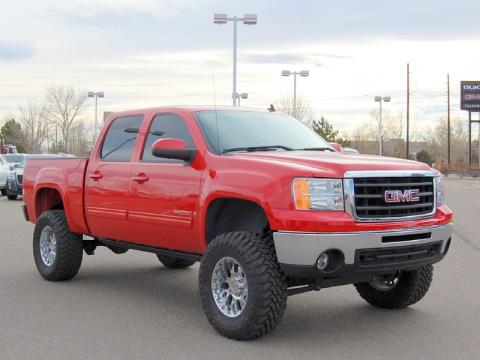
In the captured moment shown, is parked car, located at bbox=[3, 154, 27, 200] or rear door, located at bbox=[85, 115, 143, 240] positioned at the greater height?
rear door, located at bbox=[85, 115, 143, 240]

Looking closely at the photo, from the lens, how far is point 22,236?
12641 mm

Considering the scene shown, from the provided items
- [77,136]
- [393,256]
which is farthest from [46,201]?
[77,136]

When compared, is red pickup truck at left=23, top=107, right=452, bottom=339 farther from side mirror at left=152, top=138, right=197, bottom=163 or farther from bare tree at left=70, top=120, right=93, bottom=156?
bare tree at left=70, top=120, right=93, bottom=156

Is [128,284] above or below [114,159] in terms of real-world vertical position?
below

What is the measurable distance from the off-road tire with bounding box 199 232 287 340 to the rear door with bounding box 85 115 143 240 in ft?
5.47

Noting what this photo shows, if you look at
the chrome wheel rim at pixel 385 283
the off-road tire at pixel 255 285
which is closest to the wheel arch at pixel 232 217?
the off-road tire at pixel 255 285

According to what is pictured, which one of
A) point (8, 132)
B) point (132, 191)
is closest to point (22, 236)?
point (132, 191)

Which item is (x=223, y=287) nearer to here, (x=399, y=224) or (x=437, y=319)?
(x=399, y=224)

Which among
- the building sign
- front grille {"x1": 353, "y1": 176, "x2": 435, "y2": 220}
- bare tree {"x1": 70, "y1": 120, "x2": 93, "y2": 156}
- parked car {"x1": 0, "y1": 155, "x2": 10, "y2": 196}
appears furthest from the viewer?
bare tree {"x1": 70, "y1": 120, "x2": 93, "y2": 156}

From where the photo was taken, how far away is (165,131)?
6.91 m

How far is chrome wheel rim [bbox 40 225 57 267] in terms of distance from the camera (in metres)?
8.30

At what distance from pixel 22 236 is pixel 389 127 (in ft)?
296

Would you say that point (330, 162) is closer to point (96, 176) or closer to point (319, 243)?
point (319, 243)

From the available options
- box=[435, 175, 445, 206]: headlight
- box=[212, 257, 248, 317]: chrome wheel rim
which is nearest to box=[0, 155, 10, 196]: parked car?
box=[212, 257, 248, 317]: chrome wheel rim
